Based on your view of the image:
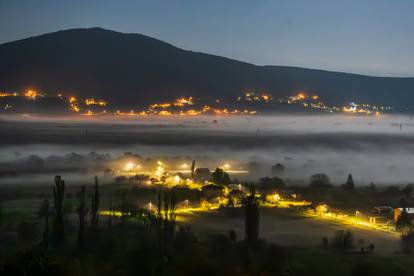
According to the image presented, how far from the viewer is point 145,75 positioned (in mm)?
111062

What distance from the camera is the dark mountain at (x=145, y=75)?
98.2 meters

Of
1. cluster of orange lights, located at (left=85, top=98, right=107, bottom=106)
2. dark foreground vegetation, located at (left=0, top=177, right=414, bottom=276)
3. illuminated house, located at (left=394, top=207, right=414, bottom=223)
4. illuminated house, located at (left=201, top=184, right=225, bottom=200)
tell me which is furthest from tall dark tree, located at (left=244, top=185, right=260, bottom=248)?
cluster of orange lights, located at (left=85, top=98, right=107, bottom=106)

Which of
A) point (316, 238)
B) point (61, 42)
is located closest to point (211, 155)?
point (316, 238)

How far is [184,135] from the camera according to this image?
91875 millimetres

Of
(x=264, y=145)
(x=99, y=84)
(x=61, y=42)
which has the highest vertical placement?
(x=61, y=42)

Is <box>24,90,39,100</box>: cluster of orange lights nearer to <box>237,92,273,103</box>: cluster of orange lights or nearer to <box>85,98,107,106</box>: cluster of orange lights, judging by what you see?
<box>85,98,107,106</box>: cluster of orange lights

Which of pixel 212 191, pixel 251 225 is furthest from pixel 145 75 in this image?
pixel 251 225

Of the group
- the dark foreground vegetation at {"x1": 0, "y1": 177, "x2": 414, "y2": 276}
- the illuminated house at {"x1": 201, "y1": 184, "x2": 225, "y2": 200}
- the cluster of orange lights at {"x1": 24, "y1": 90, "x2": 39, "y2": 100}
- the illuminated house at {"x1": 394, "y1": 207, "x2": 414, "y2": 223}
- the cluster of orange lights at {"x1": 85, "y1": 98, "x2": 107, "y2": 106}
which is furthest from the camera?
the cluster of orange lights at {"x1": 24, "y1": 90, "x2": 39, "y2": 100}

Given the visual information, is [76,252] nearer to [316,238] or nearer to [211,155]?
[316,238]

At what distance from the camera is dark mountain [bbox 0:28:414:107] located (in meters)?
98.2

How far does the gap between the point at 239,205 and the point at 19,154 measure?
3474 centimetres

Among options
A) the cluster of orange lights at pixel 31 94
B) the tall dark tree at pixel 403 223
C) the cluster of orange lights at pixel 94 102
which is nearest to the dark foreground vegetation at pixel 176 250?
the tall dark tree at pixel 403 223

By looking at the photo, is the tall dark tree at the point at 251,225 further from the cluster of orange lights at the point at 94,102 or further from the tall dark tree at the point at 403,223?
the cluster of orange lights at the point at 94,102

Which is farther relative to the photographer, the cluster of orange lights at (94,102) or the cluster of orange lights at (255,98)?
the cluster of orange lights at (255,98)
